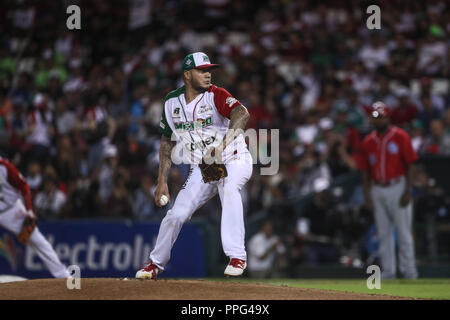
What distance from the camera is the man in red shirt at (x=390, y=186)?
11.9 metres

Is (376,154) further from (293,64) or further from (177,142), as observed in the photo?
(293,64)

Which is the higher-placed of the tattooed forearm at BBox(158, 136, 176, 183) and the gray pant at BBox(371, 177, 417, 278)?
the tattooed forearm at BBox(158, 136, 176, 183)

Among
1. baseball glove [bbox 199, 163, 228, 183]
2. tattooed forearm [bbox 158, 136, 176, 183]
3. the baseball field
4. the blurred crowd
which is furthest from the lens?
the blurred crowd

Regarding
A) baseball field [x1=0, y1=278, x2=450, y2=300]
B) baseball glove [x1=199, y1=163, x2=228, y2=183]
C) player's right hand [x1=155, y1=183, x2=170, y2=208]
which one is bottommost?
baseball field [x1=0, y1=278, x2=450, y2=300]

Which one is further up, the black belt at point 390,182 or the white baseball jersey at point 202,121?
the white baseball jersey at point 202,121

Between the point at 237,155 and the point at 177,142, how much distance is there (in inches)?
37.0

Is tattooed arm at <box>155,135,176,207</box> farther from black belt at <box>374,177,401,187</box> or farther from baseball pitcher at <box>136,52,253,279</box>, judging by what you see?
black belt at <box>374,177,401,187</box>

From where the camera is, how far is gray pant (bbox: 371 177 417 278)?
11.9 meters

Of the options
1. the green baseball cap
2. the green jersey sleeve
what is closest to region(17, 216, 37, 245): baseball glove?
the green jersey sleeve

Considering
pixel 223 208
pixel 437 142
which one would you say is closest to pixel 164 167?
pixel 223 208

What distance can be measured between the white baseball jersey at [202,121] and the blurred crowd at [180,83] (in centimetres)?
614

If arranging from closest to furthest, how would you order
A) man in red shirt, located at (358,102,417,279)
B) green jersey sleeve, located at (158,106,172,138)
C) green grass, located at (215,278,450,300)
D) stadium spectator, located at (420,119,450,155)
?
green jersey sleeve, located at (158,106,172,138), green grass, located at (215,278,450,300), man in red shirt, located at (358,102,417,279), stadium spectator, located at (420,119,450,155)

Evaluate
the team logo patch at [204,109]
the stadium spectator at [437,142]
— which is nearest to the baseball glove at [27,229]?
the team logo patch at [204,109]

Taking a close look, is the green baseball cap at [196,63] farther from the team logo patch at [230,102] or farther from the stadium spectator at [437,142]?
the stadium spectator at [437,142]
